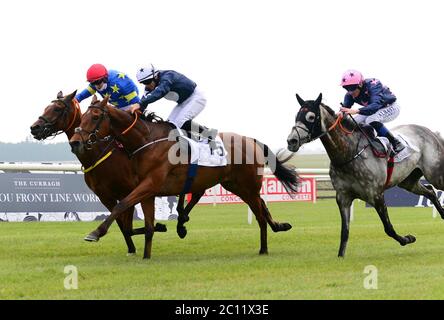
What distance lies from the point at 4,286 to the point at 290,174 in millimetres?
4623

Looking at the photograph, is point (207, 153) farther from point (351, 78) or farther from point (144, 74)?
point (351, 78)

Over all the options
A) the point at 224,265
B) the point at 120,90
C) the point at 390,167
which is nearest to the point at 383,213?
the point at 390,167

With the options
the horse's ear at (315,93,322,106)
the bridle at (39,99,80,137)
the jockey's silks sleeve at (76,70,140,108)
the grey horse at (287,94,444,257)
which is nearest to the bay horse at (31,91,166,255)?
the bridle at (39,99,80,137)

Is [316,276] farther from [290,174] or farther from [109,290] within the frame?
[290,174]

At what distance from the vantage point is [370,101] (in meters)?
8.41

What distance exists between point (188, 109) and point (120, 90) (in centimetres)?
79

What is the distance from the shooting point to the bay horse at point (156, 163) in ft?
24.9

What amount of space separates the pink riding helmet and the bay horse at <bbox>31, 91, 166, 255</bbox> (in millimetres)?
2321

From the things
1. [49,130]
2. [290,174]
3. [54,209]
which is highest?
[49,130]

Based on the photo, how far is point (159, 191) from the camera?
7.96m

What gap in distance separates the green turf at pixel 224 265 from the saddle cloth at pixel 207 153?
0.96 metres

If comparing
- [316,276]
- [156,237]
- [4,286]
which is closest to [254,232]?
[156,237]

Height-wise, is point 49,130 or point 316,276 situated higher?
point 49,130

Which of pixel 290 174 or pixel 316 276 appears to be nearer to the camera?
pixel 316 276
